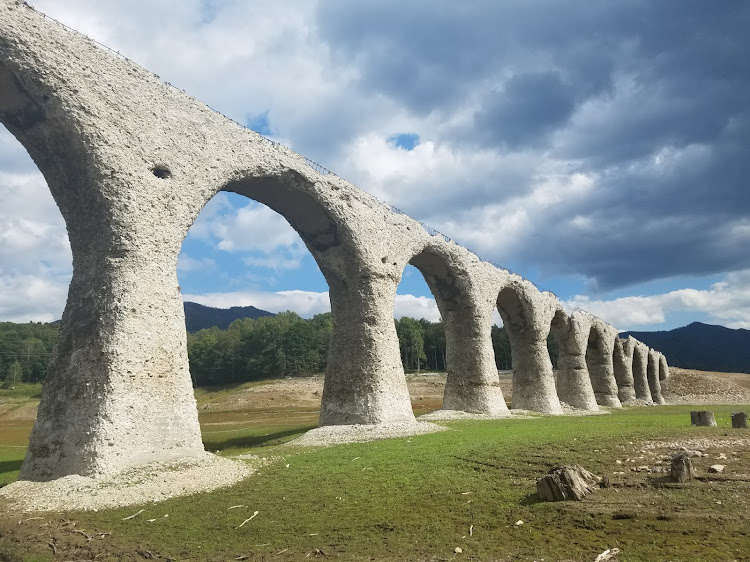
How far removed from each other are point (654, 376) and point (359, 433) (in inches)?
1553

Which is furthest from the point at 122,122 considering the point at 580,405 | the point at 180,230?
the point at 580,405

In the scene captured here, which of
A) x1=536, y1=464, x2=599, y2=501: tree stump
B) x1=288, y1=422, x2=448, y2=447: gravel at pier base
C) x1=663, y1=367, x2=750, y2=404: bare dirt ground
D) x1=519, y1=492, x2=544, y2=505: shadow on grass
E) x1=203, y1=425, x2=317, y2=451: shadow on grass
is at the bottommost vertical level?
x1=663, y1=367, x2=750, y2=404: bare dirt ground

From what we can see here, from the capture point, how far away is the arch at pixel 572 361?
2617cm

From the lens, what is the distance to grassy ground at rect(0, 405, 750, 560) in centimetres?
425

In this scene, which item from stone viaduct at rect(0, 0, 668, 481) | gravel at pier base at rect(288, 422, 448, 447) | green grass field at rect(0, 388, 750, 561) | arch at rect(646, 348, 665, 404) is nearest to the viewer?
green grass field at rect(0, 388, 750, 561)

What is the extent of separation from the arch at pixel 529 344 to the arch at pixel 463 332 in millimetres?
3006

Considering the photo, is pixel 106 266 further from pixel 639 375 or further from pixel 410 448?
pixel 639 375

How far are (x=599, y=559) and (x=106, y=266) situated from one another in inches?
321

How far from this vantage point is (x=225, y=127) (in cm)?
1151

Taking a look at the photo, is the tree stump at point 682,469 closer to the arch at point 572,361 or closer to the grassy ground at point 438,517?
the grassy ground at point 438,517

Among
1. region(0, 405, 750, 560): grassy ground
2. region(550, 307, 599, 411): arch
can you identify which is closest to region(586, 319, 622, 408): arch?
region(550, 307, 599, 411): arch

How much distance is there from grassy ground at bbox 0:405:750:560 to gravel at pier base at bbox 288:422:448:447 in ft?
11.7

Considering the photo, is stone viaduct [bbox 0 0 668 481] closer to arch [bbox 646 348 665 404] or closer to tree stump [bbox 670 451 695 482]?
tree stump [bbox 670 451 695 482]

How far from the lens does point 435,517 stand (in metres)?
5.16
